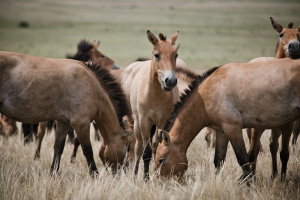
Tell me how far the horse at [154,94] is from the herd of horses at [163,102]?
0.02 meters

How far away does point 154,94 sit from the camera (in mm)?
6164

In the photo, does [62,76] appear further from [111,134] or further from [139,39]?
[139,39]

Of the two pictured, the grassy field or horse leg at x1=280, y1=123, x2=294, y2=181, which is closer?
the grassy field

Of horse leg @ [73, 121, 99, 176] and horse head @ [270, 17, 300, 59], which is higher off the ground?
horse head @ [270, 17, 300, 59]

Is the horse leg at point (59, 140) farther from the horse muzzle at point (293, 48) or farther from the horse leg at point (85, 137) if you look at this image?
the horse muzzle at point (293, 48)

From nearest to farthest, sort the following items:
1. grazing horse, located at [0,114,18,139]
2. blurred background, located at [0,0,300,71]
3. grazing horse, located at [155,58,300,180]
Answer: grazing horse, located at [155,58,300,180]
grazing horse, located at [0,114,18,139]
blurred background, located at [0,0,300,71]

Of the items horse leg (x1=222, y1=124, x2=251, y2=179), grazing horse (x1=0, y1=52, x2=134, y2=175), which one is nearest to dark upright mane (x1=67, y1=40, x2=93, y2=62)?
grazing horse (x1=0, y1=52, x2=134, y2=175)

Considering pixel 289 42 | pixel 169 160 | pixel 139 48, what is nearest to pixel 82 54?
pixel 169 160

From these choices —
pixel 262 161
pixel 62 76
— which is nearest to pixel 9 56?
pixel 62 76

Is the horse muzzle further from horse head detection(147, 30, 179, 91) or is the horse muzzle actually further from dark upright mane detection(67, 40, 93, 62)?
dark upright mane detection(67, 40, 93, 62)

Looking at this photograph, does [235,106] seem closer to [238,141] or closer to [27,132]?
[238,141]

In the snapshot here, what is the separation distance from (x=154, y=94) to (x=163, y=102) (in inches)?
8.4

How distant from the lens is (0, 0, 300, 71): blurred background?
42156 mm

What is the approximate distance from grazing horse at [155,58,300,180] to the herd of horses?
0.04 ft
